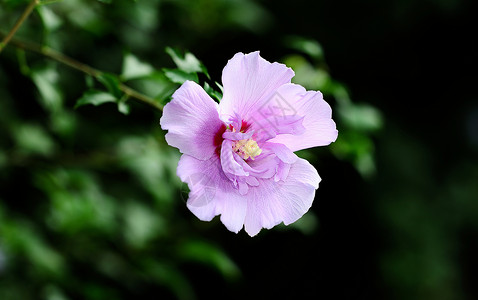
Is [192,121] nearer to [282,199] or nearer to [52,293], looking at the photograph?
[282,199]

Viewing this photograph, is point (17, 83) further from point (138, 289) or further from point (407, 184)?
point (407, 184)

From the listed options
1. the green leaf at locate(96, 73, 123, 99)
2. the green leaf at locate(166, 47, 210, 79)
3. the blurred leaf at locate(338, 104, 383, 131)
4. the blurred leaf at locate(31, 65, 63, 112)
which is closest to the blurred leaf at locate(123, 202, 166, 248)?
the blurred leaf at locate(31, 65, 63, 112)

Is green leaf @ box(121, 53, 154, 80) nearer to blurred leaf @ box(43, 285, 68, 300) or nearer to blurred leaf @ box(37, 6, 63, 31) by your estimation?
blurred leaf @ box(37, 6, 63, 31)

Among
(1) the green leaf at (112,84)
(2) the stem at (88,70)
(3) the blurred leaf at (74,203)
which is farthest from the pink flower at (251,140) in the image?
A: (3) the blurred leaf at (74,203)

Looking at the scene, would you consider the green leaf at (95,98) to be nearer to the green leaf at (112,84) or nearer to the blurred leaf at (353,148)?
the green leaf at (112,84)

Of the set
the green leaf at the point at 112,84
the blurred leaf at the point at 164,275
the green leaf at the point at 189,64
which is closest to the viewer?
the green leaf at the point at 189,64

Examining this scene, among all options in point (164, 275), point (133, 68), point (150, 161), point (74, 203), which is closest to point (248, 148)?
point (133, 68)
